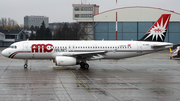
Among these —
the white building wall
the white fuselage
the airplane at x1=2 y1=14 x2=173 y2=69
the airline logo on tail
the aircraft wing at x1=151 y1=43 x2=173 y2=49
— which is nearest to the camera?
the airplane at x1=2 y1=14 x2=173 y2=69

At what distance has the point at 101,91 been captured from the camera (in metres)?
14.8

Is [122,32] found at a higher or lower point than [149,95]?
higher

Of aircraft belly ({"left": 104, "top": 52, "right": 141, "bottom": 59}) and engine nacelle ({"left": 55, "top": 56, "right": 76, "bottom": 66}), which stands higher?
aircraft belly ({"left": 104, "top": 52, "right": 141, "bottom": 59})

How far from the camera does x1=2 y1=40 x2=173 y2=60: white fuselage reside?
1033 inches

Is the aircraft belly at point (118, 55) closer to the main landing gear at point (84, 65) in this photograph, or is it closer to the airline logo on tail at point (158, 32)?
the main landing gear at point (84, 65)

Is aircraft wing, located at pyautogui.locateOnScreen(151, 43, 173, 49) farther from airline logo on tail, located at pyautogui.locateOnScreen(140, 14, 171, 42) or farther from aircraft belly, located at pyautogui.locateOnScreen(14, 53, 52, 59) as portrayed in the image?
aircraft belly, located at pyautogui.locateOnScreen(14, 53, 52, 59)

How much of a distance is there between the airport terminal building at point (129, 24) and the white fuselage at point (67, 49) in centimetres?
4314

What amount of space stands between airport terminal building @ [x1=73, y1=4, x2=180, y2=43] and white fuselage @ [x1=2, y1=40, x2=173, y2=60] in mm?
43136

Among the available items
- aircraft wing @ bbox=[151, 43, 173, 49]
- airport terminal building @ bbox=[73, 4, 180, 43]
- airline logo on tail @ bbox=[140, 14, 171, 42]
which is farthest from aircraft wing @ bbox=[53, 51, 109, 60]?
airport terminal building @ bbox=[73, 4, 180, 43]

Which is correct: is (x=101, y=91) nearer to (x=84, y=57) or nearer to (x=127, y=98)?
(x=127, y=98)

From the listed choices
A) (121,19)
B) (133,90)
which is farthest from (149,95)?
(121,19)

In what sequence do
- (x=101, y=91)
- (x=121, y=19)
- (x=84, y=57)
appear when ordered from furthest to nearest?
(x=121, y=19)
(x=84, y=57)
(x=101, y=91)

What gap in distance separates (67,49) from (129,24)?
4861 centimetres

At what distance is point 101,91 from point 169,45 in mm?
16203
